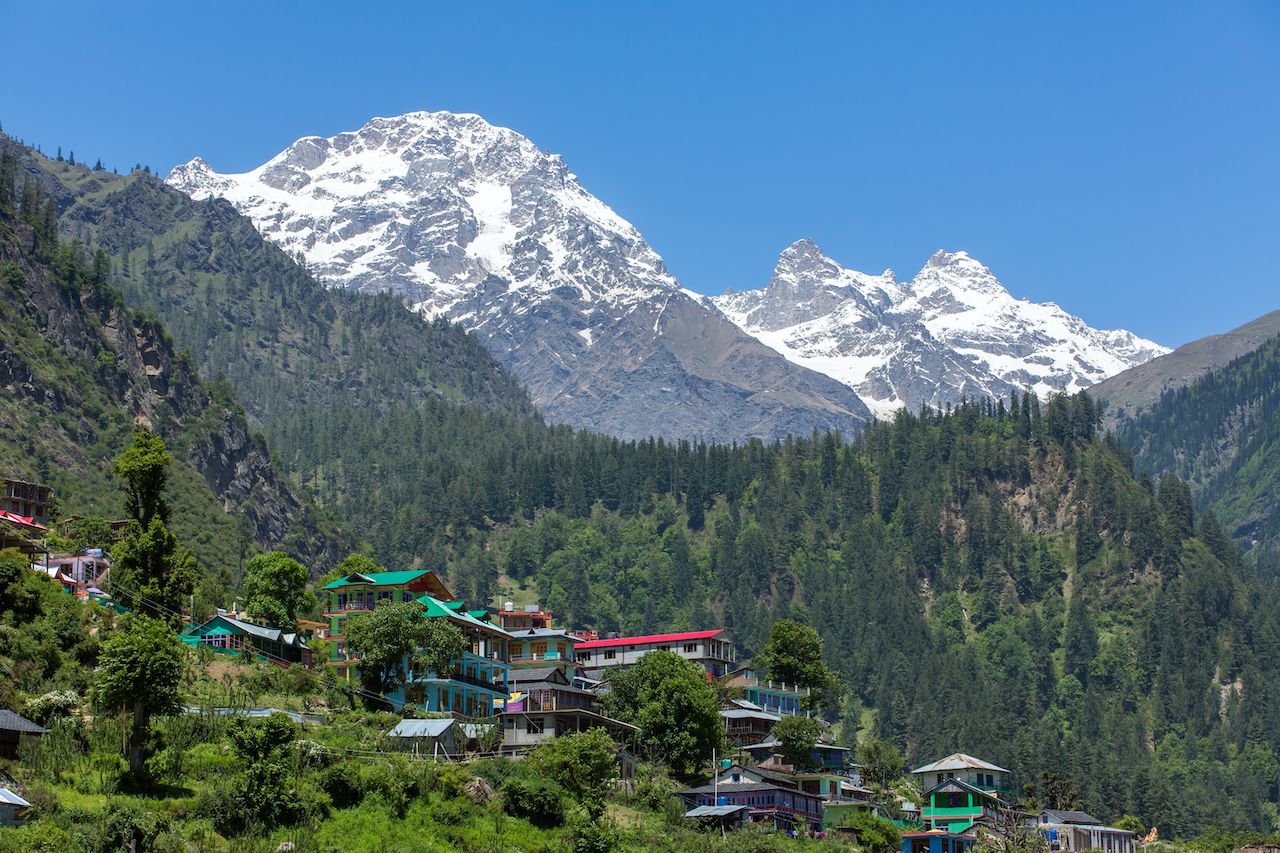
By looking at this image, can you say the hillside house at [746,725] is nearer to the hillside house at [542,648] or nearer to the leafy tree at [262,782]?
the hillside house at [542,648]

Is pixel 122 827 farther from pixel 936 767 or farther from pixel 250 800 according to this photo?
pixel 936 767

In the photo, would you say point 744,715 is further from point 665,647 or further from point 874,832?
point 874,832

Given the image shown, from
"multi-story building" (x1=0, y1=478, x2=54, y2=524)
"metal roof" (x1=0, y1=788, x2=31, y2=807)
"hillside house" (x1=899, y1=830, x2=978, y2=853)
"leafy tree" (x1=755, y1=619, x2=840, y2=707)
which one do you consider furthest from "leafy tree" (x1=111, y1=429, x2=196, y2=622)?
"leafy tree" (x1=755, y1=619, x2=840, y2=707)

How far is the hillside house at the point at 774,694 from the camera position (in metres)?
161

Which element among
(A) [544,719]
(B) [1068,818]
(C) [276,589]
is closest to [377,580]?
(C) [276,589]

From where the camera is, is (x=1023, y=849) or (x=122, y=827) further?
(x=1023, y=849)

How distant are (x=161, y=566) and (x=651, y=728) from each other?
→ 37047mm

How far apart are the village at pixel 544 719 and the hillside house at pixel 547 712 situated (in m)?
0.12

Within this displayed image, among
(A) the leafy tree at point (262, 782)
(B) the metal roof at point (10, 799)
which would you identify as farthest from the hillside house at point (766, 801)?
(B) the metal roof at point (10, 799)

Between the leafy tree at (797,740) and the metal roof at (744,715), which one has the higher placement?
the metal roof at (744,715)

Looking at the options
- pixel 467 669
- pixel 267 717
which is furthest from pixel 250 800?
pixel 467 669

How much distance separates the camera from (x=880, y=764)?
16312cm

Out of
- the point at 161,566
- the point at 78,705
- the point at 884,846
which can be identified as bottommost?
the point at 884,846

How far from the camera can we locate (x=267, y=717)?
99.7 metres
